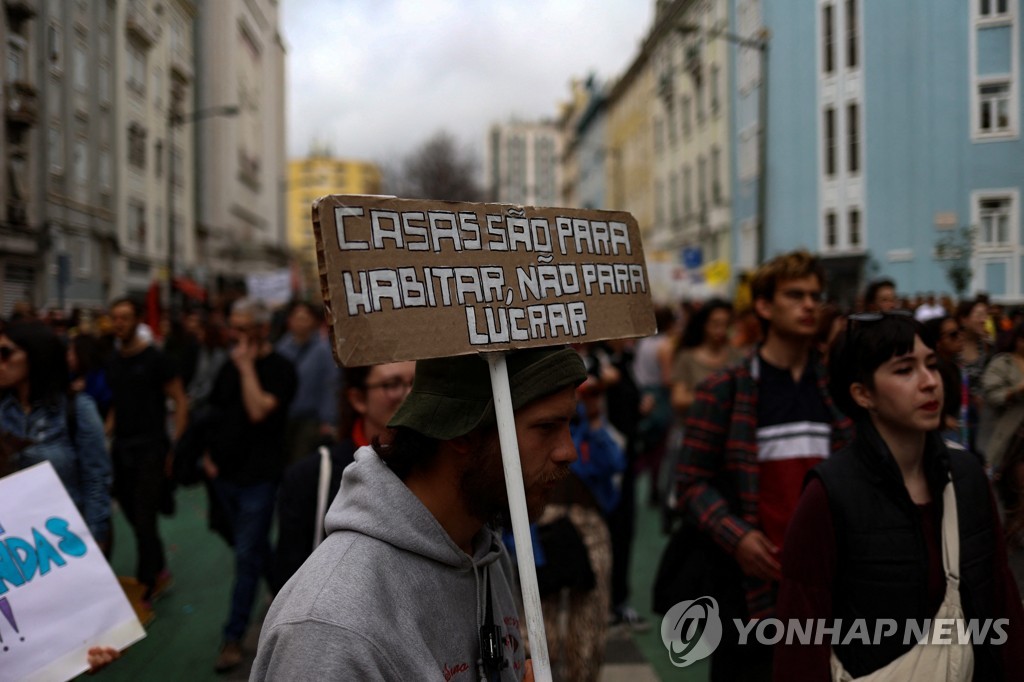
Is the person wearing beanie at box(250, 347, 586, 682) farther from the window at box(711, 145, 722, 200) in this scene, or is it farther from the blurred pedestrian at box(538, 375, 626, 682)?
the window at box(711, 145, 722, 200)

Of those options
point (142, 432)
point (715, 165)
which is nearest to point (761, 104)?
point (715, 165)

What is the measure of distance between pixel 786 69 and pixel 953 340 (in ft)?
6.67

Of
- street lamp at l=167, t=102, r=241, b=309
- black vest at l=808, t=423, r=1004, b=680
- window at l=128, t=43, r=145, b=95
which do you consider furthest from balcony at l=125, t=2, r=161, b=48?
black vest at l=808, t=423, r=1004, b=680

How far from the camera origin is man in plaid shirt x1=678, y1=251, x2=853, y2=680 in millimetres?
3129

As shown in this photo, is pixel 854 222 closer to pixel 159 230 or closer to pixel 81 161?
pixel 81 161

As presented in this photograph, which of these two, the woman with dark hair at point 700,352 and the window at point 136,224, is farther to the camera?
the woman with dark hair at point 700,352

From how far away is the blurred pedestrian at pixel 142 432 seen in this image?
5.86 meters

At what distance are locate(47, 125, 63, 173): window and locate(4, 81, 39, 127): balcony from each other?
16cm

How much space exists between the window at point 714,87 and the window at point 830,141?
185cm

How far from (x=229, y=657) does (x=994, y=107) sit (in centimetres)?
483

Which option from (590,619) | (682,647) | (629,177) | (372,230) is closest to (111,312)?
(590,619)

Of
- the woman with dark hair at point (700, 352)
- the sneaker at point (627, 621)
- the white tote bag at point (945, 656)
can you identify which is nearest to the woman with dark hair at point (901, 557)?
the white tote bag at point (945, 656)

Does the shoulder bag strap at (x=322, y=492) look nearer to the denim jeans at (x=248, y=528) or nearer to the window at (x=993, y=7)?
the denim jeans at (x=248, y=528)

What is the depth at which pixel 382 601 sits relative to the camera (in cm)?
146
